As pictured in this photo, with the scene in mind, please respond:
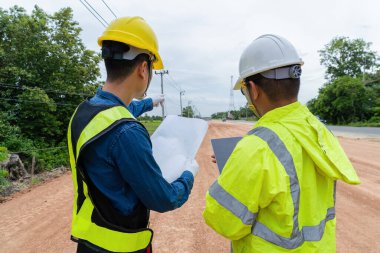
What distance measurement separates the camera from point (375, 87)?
4325 cm

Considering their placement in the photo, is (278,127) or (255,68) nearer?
(278,127)

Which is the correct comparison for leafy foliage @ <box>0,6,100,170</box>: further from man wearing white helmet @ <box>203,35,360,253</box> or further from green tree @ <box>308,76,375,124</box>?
green tree @ <box>308,76,375,124</box>

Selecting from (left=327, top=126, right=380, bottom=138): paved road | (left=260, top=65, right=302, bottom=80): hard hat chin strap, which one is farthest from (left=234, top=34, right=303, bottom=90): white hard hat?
(left=327, top=126, right=380, bottom=138): paved road

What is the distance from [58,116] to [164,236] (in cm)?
1402

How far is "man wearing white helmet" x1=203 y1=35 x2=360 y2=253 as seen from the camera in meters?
A: 1.28

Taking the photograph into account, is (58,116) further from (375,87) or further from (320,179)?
(375,87)

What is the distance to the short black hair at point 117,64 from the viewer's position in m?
1.62

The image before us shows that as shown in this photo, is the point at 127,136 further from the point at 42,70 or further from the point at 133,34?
the point at 42,70

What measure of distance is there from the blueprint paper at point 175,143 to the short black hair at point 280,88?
0.62 metres

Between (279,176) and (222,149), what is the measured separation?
771 millimetres

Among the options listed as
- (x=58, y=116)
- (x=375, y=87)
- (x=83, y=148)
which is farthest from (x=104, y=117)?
(x=375, y=87)

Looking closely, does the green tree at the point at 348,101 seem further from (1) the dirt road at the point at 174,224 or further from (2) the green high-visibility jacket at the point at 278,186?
(2) the green high-visibility jacket at the point at 278,186

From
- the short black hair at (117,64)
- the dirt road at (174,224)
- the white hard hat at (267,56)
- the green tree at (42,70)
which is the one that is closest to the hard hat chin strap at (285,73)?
the white hard hat at (267,56)

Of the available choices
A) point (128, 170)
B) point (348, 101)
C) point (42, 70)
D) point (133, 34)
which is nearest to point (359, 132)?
point (348, 101)
